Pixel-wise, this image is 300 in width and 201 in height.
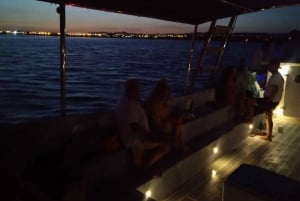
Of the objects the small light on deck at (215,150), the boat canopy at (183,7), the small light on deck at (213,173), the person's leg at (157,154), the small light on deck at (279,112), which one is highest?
the boat canopy at (183,7)

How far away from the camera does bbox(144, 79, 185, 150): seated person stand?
4.41 m

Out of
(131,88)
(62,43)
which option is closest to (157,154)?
(131,88)

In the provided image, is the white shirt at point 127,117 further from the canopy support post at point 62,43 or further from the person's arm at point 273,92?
the person's arm at point 273,92

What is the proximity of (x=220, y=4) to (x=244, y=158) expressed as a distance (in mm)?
2783

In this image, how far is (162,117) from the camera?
449 centimetres

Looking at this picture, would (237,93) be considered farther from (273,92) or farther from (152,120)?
(152,120)

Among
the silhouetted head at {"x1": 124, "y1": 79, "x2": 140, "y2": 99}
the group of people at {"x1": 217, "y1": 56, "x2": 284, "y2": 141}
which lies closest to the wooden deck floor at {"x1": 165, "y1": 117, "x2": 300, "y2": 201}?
the group of people at {"x1": 217, "y1": 56, "x2": 284, "y2": 141}

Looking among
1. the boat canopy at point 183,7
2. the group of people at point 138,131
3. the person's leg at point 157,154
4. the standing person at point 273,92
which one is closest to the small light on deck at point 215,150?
the group of people at point 138,131

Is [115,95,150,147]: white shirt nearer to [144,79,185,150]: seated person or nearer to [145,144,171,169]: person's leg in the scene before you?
[145,144,171,169]: person's leg

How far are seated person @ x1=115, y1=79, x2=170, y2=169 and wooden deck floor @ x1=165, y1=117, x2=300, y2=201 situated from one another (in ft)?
2.14

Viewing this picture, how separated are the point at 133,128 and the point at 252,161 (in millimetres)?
2472

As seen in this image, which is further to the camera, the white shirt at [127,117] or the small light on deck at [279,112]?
the small light on deck at [279,112]

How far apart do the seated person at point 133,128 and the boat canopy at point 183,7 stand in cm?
138

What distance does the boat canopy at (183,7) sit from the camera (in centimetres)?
443
